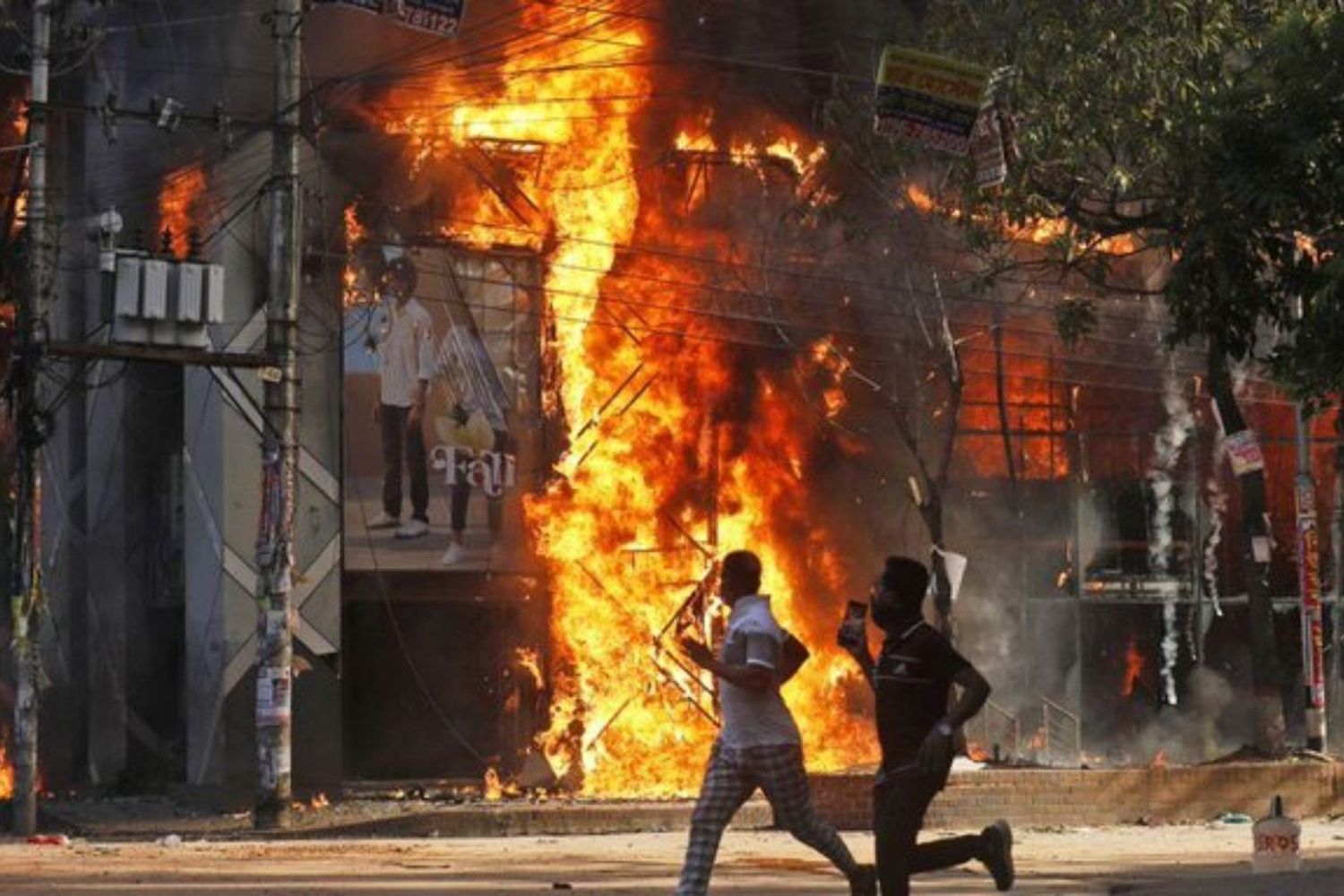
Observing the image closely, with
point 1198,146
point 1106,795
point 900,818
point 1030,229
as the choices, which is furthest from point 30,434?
point 900,818

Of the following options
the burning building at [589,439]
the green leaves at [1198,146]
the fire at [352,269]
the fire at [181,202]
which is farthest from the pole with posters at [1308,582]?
the fire at [181,202]

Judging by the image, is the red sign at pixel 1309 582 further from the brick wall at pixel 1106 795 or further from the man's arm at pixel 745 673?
the man's arm at pixel 745 673

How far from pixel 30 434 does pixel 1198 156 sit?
43.0 ft

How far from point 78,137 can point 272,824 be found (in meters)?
11.4

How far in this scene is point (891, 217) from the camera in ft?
106

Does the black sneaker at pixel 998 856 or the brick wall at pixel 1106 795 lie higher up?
the black sneaker at pixel 998 856

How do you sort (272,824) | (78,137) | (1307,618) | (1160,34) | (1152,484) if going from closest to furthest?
(1160,34) → (272,824) → (1307,618) → (78,137) → (1152,484)

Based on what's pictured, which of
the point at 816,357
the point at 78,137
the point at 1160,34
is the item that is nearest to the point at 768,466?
the point at 816,357

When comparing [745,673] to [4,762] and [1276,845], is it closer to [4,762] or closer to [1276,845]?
[1276,845]

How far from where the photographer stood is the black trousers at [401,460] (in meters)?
31.3

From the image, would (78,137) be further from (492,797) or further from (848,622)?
(848,622)

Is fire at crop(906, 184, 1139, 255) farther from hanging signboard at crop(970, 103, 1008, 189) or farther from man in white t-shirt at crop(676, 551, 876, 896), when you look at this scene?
man in white t-shirt at crop(676, 551, 876, 896)

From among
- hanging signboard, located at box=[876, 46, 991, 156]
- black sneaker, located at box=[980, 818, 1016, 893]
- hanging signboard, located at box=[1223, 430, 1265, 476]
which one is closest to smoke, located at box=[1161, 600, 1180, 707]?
hanging signboard, located at box=[1223, 430, 1265, 476]

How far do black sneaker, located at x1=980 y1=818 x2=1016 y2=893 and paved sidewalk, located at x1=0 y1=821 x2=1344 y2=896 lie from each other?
10.1ft
